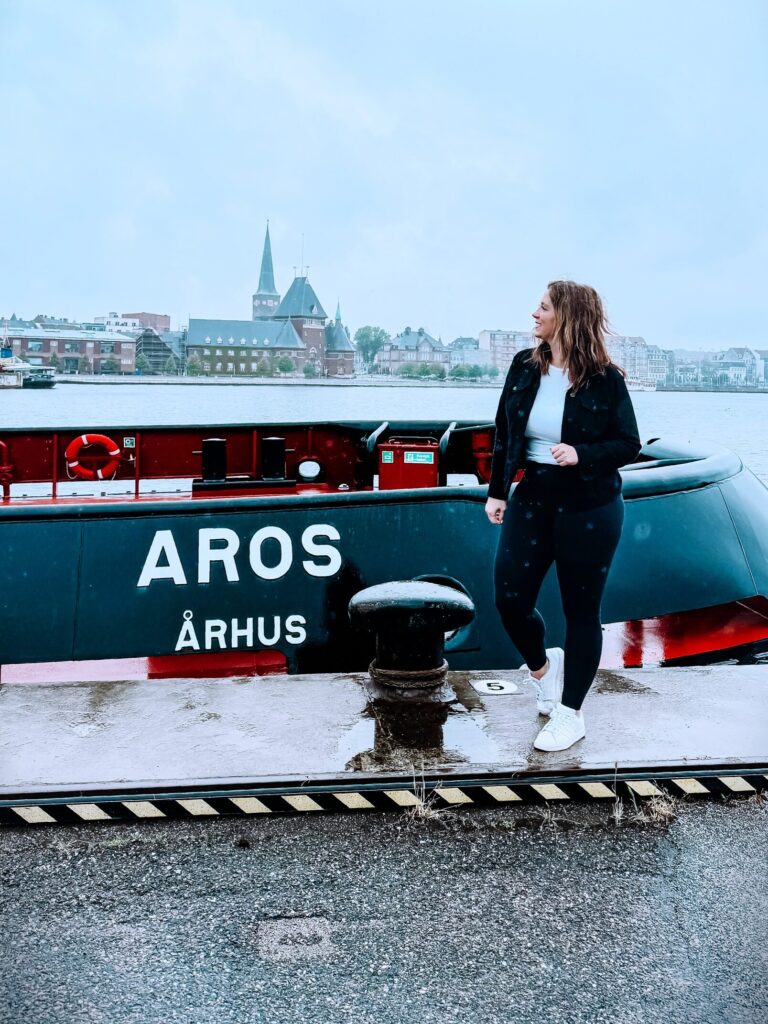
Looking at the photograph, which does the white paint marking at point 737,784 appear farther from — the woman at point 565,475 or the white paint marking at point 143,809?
the white paint marking at point 143,809

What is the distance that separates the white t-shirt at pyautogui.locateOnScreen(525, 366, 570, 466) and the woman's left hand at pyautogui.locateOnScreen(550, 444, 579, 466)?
4.5 inches

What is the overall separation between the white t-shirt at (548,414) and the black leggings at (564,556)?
0.07 metres

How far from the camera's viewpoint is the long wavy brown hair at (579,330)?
3656mm

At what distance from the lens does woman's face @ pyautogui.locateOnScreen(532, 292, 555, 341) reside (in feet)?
12.2

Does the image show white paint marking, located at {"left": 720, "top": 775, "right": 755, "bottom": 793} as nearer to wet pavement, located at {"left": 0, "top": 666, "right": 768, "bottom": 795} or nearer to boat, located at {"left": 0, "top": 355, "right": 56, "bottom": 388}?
wet pavement, located at {"left": 0, "top": 666, "right": 768, "bottom": 795}

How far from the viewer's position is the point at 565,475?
371 cm

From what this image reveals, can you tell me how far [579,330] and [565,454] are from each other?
487 mm

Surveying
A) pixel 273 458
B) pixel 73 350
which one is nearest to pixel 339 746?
pixel 273 458

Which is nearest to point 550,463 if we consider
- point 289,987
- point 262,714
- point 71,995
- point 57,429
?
point 262,714

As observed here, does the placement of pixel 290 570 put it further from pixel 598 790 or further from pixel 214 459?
pixel 214 459

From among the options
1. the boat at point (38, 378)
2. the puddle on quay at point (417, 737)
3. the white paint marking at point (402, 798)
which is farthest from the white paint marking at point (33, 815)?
the boat at point (38, 378)

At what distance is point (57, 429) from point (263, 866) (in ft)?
21.6

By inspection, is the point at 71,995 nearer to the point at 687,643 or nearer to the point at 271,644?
the point at 271,644

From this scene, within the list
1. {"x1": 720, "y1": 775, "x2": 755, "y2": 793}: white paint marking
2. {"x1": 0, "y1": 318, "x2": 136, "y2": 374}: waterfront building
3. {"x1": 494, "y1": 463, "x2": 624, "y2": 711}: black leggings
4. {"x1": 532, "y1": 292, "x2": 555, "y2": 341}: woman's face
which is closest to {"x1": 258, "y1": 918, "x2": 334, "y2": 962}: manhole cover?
{"x1": 494, "y1": 463, "x2": 624, "y2": 711}: black leggings
